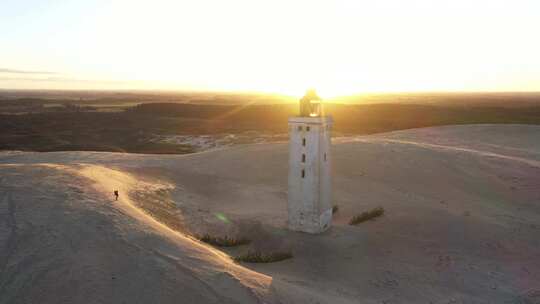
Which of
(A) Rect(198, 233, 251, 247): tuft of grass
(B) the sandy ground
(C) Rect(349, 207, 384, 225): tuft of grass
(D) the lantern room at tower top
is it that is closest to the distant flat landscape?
(B) the sandy ground

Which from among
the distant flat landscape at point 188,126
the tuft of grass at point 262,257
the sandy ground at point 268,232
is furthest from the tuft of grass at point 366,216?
the distant flat landscape at point 188,126

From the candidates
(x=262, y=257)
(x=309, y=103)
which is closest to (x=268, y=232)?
(x=262, y=257)

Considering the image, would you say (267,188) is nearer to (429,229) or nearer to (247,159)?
(247,159)

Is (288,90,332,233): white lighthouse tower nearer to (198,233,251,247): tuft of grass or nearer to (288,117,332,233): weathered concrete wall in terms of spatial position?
(288,117,332,233): weathered concrete wall

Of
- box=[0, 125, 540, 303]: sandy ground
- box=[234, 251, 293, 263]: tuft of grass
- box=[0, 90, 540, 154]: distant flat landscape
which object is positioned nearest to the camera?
box=[0, 125, 540, 303]: sandy ground

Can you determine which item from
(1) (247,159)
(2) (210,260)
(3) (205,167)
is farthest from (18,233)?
(1) (247,159)

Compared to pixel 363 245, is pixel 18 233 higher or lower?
higher
